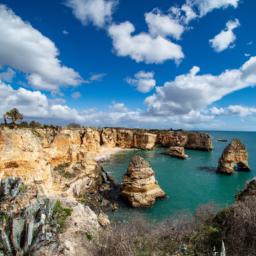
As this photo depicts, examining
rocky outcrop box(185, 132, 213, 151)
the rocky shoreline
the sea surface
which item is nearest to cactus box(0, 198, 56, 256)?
the rocky shoreline

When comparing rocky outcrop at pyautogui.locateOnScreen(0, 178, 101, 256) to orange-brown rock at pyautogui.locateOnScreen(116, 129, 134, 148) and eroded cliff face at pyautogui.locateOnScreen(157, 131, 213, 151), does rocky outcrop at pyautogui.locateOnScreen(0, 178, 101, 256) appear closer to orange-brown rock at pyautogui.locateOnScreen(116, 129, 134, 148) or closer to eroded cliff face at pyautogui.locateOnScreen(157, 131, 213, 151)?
orange-brown rock at pyautogui.locateOnScreen(116, 129, 134, 148)

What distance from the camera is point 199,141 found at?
284 ft

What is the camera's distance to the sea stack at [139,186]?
27.0 metres

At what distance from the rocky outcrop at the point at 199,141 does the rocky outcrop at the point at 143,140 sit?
14085 mm

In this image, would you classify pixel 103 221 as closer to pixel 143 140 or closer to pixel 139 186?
pixel 139 186

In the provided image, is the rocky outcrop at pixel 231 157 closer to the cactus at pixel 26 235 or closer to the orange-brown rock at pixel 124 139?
the orange-brown rock at pixel 124 139

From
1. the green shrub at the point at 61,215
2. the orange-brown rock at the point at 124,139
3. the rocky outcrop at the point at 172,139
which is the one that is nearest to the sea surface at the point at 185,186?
the green shrub at the point at 61,215

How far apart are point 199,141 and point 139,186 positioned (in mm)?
63709

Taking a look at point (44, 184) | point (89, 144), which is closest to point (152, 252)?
point (44, 184)

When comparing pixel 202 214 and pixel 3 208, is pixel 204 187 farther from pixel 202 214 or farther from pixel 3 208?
pixel 3 208

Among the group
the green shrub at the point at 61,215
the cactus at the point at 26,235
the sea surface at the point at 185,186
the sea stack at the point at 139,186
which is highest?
the cactus at the point at 26,235

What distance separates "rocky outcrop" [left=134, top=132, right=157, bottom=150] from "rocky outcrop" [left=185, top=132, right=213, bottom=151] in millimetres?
14085

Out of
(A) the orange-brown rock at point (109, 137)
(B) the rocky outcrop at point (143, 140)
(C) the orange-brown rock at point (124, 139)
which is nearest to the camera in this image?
(B) the rocky outcrop at point (143, 140)

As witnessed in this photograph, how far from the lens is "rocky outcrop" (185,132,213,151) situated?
85.1 metres
